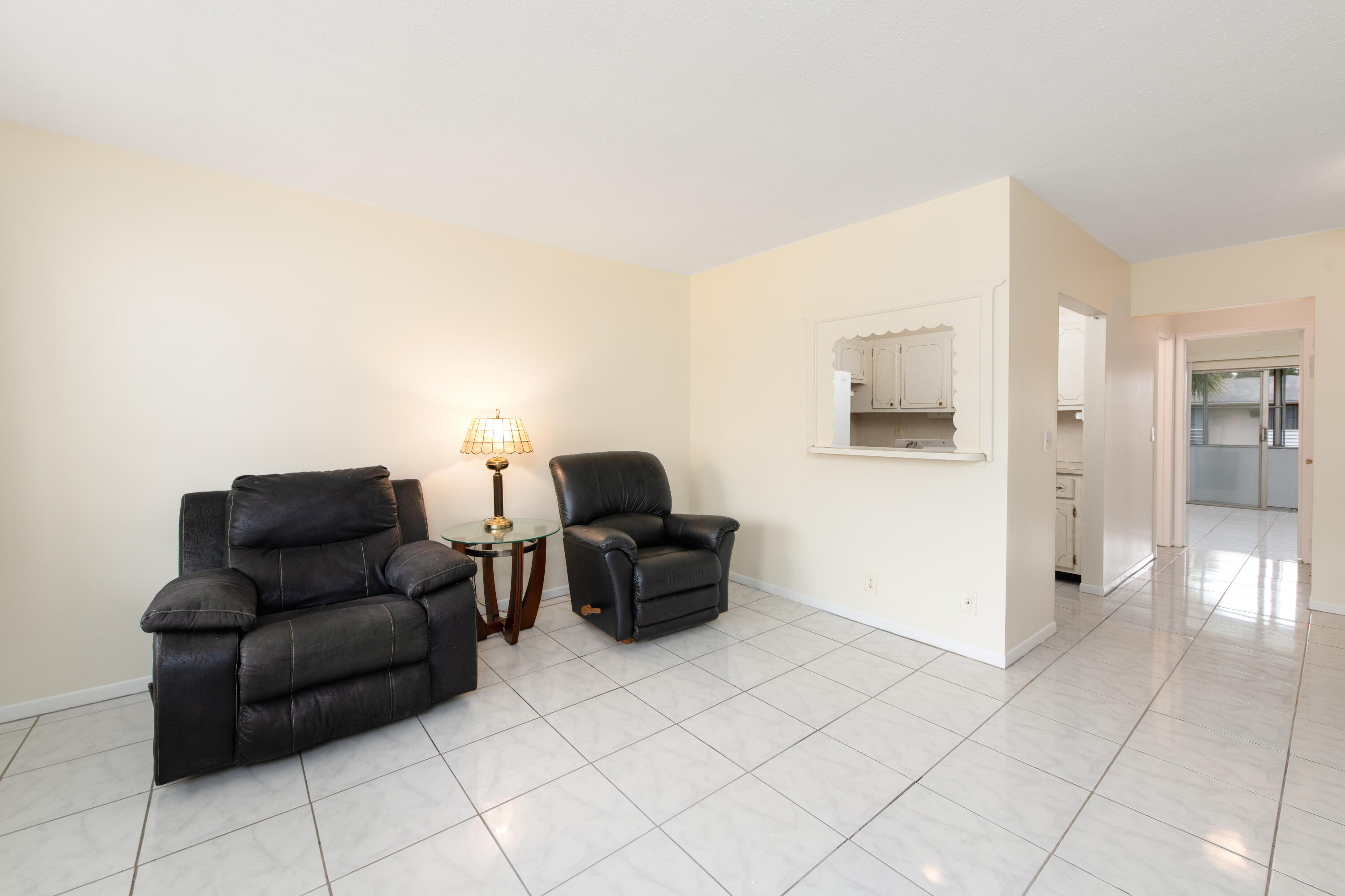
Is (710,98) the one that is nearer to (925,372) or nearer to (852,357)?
(852,357)

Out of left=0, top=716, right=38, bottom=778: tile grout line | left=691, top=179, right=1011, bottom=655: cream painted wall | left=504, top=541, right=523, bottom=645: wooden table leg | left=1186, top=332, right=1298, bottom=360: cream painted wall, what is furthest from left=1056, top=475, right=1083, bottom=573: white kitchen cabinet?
left=0, top=716, right=38, bottom=778: tile grout line

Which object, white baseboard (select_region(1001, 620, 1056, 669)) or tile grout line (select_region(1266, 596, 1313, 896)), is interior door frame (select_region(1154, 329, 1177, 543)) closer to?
tile grout line (select_region(1266, 596, 1313, 896))

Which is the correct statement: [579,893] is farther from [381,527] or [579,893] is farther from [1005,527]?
[1005,527]

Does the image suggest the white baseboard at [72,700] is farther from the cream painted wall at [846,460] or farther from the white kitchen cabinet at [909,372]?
the white kitchen cabinet at [909,372]

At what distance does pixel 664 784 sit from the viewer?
191 centimetres

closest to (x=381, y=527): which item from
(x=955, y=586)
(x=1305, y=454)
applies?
(x=955, y=586)

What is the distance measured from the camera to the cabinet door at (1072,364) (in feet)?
13.4

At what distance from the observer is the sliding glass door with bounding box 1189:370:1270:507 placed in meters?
7.36

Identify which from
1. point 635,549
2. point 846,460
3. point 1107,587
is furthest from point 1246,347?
point 635,549

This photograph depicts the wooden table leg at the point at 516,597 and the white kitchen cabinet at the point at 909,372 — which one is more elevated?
the white kitchen cabinet at the point at 909,372

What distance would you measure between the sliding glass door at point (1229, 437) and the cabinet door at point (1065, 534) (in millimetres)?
4939

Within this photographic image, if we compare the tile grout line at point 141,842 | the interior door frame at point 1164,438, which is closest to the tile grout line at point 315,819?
the tile grout line at point 141,842

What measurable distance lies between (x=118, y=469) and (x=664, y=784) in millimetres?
2694

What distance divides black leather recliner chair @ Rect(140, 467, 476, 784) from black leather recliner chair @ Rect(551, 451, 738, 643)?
79cm
